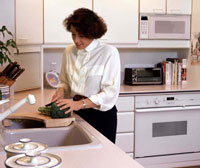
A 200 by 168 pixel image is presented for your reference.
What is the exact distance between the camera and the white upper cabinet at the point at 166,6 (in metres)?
3.99

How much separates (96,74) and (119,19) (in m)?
1.72

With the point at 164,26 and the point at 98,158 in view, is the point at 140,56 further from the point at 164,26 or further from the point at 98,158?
the point at 98,158

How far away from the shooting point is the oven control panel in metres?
3.73

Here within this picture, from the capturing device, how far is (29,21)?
11.0 feet

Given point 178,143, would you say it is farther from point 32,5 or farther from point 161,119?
point 32,5

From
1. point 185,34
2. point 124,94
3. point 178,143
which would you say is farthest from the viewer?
point 185,34

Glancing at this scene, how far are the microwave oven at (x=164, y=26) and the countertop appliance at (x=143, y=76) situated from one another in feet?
1.26

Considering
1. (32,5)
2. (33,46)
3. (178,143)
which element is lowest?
(178,143)

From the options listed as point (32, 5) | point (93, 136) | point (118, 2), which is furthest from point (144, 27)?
point (93, 136)

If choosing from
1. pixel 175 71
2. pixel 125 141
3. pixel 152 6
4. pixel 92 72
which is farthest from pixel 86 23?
pixel 175 71

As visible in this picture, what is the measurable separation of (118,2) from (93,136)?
7.81ft

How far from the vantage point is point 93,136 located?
1.76 m

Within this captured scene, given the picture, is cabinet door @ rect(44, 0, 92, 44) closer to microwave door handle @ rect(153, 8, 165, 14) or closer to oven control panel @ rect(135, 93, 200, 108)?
microwave door handle @ rect(153, 8, 165, 14)

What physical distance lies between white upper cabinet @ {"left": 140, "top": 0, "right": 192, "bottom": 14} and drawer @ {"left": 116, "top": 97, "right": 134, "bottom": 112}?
99 centimetres
